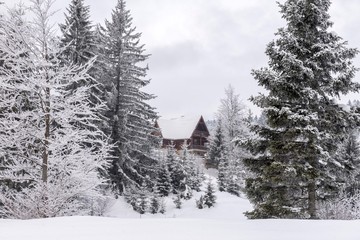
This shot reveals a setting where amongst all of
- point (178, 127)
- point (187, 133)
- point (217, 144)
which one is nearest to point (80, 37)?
point (217, 144)

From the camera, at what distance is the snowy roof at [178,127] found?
58750 millimetres

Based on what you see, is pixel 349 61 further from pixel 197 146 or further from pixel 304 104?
pixel 197 146

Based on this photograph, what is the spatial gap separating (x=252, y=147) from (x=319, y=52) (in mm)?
4066

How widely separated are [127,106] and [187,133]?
98.0 feet

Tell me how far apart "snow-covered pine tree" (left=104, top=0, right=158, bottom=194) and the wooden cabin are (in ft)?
87.7

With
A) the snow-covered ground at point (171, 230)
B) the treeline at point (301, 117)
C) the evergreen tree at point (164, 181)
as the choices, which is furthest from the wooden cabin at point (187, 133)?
the snow-covered ground at point (171, 230)

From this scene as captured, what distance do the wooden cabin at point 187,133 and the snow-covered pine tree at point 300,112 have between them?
4400 centimetres

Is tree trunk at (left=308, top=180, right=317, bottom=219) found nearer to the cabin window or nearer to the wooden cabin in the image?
the wooden cabin

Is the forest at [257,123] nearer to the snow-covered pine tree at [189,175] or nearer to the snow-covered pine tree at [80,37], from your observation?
the snow-covered pine tree at [80,37]

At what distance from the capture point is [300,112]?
41.9 feet

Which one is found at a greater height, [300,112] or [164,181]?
[300,112]

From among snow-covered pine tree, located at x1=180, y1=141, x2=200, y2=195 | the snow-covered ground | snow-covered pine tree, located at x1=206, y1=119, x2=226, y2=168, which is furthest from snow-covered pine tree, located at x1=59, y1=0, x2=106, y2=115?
snow-covered pine tree, located at x1=206, y1=119, x2=226, y2=168

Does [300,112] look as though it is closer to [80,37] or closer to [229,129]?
[80,37]

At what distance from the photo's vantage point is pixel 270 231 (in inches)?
273
